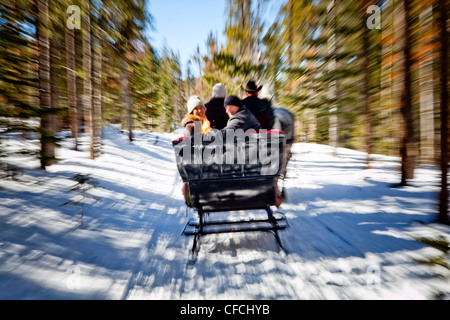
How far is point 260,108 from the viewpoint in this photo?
17.7ft

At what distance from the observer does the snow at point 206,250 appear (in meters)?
2.60

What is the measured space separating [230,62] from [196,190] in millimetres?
10221

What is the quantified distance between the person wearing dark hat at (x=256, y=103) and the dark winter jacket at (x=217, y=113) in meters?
0.54

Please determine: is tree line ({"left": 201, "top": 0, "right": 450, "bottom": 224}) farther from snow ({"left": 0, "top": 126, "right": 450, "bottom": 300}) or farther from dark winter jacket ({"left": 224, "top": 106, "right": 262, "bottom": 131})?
dark winter jacket ({"left": 224, "top": 106, "right": 262, "bottom": 131})

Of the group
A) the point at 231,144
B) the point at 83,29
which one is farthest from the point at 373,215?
the point at 83,29

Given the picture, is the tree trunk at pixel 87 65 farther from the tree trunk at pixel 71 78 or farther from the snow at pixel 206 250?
the snow at pixel 206 250

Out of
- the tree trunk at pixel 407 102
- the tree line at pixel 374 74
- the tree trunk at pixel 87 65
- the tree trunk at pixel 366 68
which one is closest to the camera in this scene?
the tree line at pixel 374 74

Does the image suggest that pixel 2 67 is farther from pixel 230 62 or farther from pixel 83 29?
pixel 230 62

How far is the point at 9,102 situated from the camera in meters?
3.71

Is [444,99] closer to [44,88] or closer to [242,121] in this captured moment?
[242,121]

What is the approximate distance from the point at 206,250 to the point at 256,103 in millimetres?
3184

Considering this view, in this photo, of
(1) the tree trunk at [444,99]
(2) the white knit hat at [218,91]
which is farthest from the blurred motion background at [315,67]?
(2) the white knit hat at [218,91]

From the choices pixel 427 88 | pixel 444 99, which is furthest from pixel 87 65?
pixel 444 99

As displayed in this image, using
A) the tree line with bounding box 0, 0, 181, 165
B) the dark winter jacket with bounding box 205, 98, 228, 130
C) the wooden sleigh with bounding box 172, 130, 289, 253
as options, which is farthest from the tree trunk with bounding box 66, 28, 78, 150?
the dark winter jacket with bounding box 205, 98, 228, 130
